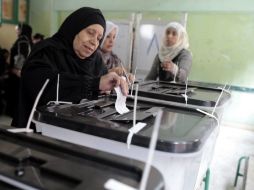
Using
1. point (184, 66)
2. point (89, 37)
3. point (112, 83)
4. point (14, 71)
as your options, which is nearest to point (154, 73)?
point (184, 66)

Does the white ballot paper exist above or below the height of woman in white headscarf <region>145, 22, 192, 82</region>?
below

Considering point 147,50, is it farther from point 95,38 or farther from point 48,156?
point 48,156

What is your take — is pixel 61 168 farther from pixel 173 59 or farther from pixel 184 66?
pixel 173 59

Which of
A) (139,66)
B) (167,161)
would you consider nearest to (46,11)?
(139,66)

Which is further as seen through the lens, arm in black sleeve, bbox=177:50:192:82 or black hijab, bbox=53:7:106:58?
arm in black sleeve, bbox=177:50:192:82

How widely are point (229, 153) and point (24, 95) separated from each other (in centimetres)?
239

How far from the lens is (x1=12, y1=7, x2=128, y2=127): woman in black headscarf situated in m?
1.01

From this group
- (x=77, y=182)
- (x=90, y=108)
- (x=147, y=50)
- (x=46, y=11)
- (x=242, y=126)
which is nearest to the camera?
(x=77, y=182)

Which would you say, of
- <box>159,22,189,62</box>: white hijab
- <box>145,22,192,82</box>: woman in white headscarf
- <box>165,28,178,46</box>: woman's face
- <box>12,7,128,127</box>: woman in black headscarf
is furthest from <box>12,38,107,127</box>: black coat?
<box>165,28,178,46</box>: woman's face

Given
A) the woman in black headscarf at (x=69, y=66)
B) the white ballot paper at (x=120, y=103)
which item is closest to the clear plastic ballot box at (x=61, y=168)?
the white ballot paper at (x=120, y=103)

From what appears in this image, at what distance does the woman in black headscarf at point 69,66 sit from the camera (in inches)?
39.9

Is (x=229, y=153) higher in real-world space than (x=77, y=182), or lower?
lower

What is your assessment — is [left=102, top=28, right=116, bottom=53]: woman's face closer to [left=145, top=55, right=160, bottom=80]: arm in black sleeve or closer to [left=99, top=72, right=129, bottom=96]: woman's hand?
[left=145, top=55, right=160, bottom=80]: arm in black sleeve

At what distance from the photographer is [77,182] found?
410 millimetres
